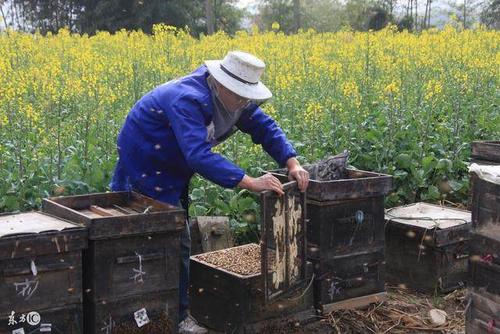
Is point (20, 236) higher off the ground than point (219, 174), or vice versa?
point (219, 174)

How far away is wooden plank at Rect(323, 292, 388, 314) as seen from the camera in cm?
476

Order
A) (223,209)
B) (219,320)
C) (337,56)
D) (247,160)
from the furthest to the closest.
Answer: (337,56), (247,160), (223,209), (219,320)

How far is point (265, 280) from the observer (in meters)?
3.95

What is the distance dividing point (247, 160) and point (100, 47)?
8091mm

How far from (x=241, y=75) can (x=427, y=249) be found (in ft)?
7.64

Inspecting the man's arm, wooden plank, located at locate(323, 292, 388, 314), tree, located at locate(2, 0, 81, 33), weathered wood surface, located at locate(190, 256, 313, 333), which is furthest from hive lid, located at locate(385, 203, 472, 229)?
tree, located at locate(2, 0, 81, 33)

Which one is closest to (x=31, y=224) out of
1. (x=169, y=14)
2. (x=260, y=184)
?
(x=260, y=184)

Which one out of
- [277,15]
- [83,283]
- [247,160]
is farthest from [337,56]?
[277,15]

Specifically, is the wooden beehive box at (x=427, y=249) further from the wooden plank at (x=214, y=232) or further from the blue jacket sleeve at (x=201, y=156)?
the blue jacket sleeve at (x=201, y=156)

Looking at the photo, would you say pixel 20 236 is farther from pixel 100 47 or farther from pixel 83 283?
pixel 100 47

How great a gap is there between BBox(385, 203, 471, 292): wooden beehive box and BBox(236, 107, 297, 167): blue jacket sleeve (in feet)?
4.60

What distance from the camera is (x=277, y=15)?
1641 inches

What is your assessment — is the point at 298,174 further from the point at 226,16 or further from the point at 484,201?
the point at 226,16

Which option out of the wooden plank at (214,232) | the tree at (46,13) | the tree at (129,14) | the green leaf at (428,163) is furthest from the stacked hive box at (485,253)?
the tree at (46,13)
